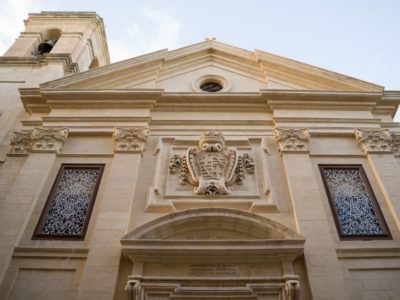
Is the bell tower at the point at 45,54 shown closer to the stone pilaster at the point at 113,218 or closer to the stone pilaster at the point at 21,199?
the stone pilaster at the point at 21,199

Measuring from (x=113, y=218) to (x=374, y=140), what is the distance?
722cm

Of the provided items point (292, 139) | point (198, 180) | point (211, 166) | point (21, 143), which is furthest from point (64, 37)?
point (292, 139)

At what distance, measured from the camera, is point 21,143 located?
11359 mm

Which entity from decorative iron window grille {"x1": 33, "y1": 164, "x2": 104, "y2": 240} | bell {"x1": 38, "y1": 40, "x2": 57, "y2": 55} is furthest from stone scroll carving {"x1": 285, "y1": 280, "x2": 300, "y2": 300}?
bell {"x1": 38, "y1": 40, "x2": 57, "y2": 55}

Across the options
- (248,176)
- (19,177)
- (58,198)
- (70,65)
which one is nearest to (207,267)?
(248,176)

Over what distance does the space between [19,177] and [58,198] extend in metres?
1.14

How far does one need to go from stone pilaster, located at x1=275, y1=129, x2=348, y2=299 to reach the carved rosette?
92.8 inches

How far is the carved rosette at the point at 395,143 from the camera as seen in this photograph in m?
11.1

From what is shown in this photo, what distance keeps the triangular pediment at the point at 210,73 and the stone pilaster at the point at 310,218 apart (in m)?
2.79

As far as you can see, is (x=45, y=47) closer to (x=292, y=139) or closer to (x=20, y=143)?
(x=20, y=143)

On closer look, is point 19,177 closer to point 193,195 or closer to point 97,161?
point 97,161

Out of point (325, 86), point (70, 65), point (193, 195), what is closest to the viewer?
point (193, 195)

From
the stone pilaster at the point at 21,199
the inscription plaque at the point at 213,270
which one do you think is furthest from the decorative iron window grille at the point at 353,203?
the stone pilaster at the point at 21,199

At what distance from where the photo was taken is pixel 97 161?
1098cm
